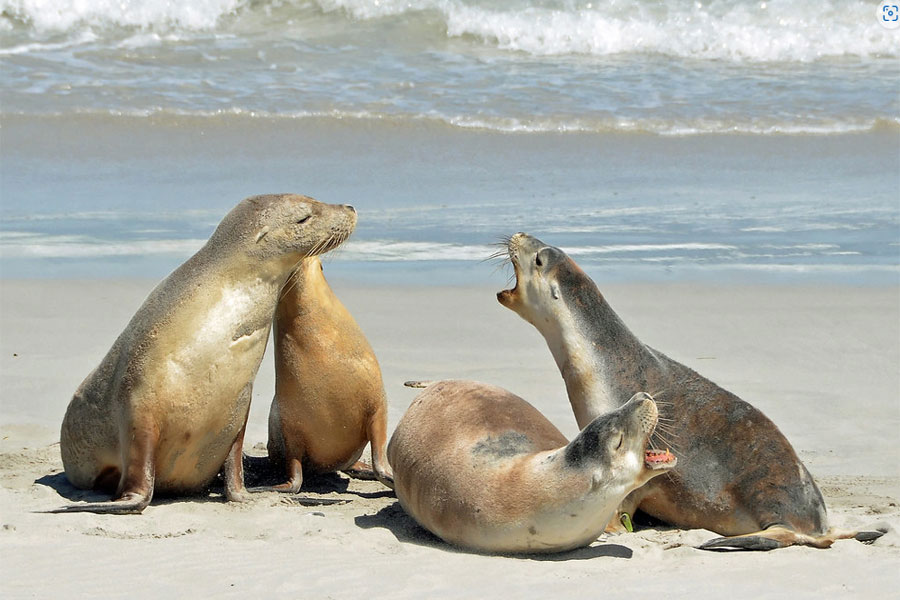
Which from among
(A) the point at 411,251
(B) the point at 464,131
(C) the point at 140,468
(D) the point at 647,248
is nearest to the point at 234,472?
(C) the point at 140,468

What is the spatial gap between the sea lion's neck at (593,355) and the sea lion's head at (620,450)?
845 millimetres

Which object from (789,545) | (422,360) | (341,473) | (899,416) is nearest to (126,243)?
(422,360)

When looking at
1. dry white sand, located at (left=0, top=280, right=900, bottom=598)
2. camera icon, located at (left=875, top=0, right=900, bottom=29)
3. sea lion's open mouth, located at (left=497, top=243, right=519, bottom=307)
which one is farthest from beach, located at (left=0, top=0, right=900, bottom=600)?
sea lion's open mouth, located at (left=497, top=243, right=519, bottom=307)

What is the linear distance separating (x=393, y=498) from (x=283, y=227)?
1288 mm

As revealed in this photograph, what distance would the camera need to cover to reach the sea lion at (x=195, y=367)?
5.25 m

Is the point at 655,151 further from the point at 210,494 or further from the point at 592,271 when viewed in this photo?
the point at 210,494

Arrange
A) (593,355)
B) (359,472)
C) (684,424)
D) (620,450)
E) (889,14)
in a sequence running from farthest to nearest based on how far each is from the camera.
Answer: (889,14) → (359,472) → (593,355) → (684,424) → (620,450)

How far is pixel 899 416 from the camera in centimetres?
715

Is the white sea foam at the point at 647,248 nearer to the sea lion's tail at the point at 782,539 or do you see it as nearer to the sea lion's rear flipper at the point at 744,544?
the sea lion's tail at the point at 782,539

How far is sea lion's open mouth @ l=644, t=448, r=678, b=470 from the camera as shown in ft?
15.2

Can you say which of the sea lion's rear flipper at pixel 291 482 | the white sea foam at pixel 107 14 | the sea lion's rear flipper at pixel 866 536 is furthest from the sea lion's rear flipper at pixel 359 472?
the white sea foam at pixel 107 14

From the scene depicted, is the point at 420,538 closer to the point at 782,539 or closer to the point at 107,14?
the point at 782,539

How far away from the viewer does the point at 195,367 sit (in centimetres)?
527

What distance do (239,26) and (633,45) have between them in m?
6.39
